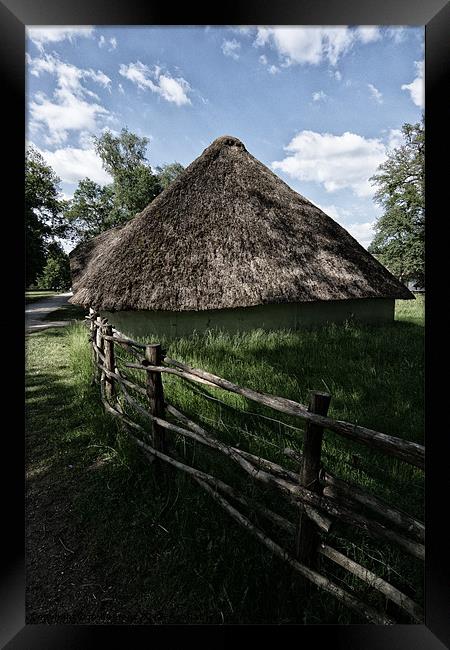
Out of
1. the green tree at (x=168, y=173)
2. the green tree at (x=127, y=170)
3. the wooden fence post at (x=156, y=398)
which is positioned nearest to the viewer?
the wooden fence post at (x=156, y=398)

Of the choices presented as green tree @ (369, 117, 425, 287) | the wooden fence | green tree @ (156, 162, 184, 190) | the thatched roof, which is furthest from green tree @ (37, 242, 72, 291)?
the wooden fence

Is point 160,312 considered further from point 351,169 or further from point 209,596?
point 209,596

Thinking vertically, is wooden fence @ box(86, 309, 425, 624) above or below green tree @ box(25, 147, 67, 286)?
below

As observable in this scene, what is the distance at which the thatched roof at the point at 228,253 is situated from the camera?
5.32 m

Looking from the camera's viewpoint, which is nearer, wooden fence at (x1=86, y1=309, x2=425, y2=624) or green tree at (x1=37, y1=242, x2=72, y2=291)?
wooden fence at (x1=86, y1=309, x2=425, y2=624)

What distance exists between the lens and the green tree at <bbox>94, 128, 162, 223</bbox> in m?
7.37

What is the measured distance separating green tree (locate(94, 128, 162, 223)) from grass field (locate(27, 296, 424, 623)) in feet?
18.6

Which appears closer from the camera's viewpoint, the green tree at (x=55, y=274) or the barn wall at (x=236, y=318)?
the barn wall at (x=236, y=318)

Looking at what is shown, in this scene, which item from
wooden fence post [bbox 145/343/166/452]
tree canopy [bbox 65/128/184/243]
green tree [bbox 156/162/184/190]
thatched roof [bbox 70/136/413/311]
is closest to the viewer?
wooden fence post [bbox 145/343/166/452]

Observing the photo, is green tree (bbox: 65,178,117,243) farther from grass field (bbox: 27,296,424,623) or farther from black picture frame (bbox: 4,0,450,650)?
black picture frame (bbox: 4,0,450,650)
